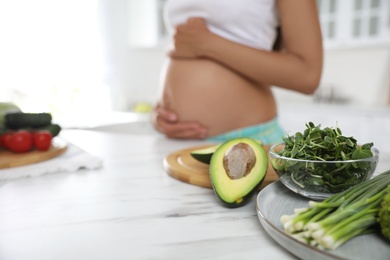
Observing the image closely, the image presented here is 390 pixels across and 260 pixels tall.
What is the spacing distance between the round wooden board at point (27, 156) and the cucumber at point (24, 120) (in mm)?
76

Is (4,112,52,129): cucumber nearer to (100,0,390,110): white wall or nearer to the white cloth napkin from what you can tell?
the white cloth napkin

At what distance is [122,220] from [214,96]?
0.60m

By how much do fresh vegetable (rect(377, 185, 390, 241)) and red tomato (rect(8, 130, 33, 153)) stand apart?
0.72m

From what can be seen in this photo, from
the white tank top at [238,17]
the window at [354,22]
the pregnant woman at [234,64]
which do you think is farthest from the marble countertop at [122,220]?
the window at [354,22]

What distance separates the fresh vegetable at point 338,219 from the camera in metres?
0.34

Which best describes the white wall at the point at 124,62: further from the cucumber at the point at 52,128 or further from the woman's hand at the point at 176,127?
the cucumber at the point at 52,128

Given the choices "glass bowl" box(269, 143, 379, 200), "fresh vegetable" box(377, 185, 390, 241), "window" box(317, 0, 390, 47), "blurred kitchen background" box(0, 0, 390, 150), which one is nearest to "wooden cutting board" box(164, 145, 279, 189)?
"glass bowl" box(269, 143, 379, 200)

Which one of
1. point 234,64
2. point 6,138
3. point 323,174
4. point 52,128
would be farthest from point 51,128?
point 323,174

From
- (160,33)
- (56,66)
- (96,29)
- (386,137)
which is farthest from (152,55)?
(386,137)

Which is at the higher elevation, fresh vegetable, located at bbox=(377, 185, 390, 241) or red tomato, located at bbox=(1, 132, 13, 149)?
fresh vegetable, located at bbox=(377, 185, 390, 241)

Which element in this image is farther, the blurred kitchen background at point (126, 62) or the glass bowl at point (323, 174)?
the blurred kitchen background at point (126, 62)

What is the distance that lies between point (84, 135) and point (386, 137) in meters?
2.02

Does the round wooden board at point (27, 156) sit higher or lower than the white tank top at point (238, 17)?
lower

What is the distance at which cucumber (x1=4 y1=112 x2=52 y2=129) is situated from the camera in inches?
35.2
